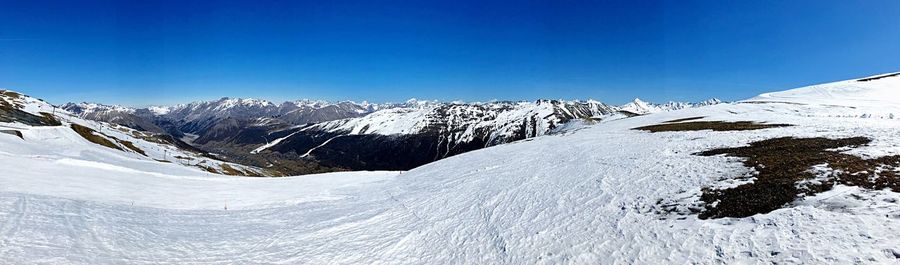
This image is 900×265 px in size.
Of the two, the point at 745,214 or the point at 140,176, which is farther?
the point at 140,176

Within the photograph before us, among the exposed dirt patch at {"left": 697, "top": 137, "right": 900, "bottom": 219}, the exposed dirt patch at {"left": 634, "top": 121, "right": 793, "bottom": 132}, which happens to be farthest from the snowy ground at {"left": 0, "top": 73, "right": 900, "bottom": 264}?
the exposed dirt patch at {"left": 634, "top": 121, "right": 793, "bottom": 132}

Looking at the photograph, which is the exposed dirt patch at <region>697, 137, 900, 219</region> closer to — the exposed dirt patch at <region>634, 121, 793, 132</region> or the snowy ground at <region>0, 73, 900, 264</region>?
the snowy ground at <region>0, 73, 900, 264</region>

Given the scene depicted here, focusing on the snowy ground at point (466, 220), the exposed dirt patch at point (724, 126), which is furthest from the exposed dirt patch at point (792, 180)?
the exposed dirt patch at point (724, 126)

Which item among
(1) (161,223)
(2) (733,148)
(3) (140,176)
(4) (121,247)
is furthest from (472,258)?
(3) (140,176)

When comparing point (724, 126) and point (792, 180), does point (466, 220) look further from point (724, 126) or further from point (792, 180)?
point (724, 126)

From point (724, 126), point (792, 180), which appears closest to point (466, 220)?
point (792, 180)

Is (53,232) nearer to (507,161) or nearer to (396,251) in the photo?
(396,251)
